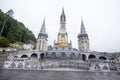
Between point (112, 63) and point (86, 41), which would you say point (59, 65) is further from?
point (86, 41)

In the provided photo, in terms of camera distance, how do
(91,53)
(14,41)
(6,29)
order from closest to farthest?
(91,53), (14,41), (6,29)

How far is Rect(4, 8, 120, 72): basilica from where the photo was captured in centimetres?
2217

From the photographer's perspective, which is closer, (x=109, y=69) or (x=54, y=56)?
(x=109, y=69)

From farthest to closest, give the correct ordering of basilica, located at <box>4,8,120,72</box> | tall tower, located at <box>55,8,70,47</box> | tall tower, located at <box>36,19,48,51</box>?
tall tower, located at <box>55,8,70,47</box> → tall tower, located at <box>36,19,48,51</box> → basilica, located at <box>4,8,120,72</box>

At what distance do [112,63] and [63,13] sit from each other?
174 feet

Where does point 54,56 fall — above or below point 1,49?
below

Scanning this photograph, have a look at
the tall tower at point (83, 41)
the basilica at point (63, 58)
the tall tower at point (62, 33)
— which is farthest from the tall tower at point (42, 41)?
the tall tower at point (83, 41)

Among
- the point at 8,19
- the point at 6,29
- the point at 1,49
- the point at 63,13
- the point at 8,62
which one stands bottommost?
the point at 8,62

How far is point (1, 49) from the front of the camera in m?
34.8

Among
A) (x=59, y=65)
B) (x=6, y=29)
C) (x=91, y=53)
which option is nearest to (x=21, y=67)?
(x=59, y=65)

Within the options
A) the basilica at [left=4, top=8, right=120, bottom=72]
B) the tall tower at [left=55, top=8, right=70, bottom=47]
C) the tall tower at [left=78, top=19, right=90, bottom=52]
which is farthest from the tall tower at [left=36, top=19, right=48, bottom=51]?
the tall tower at [left=78, top=19, right=90, bottom=52]

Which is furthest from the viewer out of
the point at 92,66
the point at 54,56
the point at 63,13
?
the point at 63,13

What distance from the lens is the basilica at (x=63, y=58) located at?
72.7 ft

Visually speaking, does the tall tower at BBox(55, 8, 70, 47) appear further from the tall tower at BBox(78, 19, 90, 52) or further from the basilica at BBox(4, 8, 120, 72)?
the tall tower at BBox(78, 19, 90, 52)
